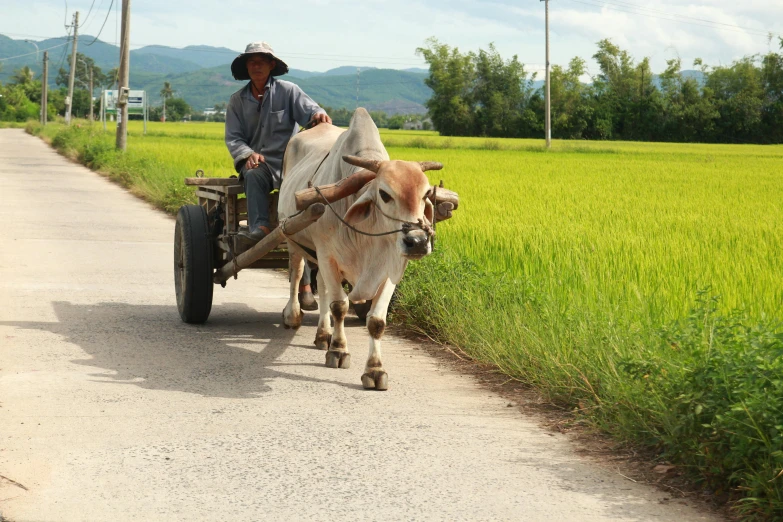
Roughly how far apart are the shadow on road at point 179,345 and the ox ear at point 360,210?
0.95 meters

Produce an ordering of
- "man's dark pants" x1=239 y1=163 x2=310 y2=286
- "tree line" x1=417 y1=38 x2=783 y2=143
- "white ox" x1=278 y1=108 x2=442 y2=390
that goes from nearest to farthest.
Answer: "white ox" x1=278 y1=108 x2=442 y2=390, "man's dark pants" x1=239 y1=163 x2=310 y2=286, "tree line" x1=417 y1=38 x2=783 y2=143

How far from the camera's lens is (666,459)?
443cm

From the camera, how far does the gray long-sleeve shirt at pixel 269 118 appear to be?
772 cm

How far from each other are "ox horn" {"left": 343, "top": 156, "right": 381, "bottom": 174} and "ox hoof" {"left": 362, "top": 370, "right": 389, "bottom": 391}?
1120mm

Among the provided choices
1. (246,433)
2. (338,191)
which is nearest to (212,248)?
(338,191)

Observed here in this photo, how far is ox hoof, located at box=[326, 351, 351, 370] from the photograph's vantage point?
6.30 meters

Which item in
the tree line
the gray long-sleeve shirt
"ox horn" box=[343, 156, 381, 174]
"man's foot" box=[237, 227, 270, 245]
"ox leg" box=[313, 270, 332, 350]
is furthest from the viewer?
the tree line

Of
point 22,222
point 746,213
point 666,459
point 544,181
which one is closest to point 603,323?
point 666,459

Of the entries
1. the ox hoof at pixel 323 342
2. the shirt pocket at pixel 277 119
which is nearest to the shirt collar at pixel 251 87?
the shirt pocket at pixel 277 119

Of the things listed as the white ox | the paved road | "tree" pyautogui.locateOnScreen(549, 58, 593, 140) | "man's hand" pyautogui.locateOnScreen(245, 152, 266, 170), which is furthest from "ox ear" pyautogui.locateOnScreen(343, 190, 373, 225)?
"tree" pyautogui.locateOnScreen(549, 58, 593, 140)

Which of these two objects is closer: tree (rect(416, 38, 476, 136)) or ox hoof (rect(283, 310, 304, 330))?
ox hoof (rect(283, 310, 304, 330))

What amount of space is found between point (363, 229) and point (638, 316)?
5.37ft

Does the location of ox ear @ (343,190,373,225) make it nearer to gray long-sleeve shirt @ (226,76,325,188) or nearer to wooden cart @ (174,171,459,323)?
wooden cart @ (174,171,459,323)

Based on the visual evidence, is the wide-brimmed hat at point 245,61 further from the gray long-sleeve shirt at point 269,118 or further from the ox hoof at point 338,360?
the ox hoof at point 338,360
